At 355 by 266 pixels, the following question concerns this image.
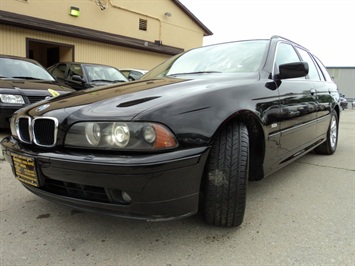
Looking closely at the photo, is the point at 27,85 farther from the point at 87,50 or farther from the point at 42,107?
the point at 87,50

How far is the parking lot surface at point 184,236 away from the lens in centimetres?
184

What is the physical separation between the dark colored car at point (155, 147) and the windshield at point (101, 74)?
5261mm

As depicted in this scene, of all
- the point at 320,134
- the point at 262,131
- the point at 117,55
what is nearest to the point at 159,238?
the point at 262,131

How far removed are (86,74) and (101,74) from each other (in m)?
0.44

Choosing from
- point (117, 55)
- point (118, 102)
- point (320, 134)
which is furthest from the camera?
point (117, 55)

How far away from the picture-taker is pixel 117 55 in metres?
13.2

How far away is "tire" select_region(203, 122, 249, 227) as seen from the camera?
76.6 inches

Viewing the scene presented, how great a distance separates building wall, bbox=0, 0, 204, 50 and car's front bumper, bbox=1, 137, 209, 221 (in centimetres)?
985

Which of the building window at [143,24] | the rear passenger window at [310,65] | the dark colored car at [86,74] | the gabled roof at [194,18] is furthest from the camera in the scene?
the gabled roof at [194,18]

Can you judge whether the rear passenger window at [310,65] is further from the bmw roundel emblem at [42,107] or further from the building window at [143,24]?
the building window at [143,24]

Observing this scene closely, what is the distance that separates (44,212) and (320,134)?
3263mm

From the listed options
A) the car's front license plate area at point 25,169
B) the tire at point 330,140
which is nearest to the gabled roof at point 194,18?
the tire at point 330,140

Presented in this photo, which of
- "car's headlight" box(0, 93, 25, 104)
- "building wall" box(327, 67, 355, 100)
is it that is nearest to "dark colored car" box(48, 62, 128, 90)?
"car's headlight" box(0, 93, 25, 104)

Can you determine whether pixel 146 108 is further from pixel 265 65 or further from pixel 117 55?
pixel 117 55
